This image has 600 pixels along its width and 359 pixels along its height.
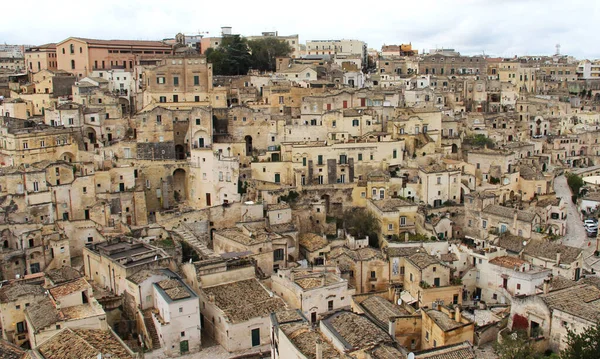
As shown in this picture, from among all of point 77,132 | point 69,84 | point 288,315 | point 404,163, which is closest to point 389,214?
point 404,163

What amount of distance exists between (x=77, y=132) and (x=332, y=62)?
31325 mm

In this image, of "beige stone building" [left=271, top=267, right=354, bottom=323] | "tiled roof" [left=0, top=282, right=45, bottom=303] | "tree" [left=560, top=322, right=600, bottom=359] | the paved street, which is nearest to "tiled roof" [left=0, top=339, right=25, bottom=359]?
"tiled roof" [left=0, top=282, right=45, bottom=303]

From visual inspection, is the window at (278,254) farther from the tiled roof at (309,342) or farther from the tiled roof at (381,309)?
the tiled roof at (309,342)

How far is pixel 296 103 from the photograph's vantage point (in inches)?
1806

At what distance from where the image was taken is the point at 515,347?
20.5m

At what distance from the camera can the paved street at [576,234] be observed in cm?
3331

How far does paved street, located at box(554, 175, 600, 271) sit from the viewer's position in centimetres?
3331

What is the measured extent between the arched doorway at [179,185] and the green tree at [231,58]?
19.6m

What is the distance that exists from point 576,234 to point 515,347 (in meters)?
18.6

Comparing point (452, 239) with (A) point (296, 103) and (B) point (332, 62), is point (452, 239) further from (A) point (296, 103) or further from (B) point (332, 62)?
(B) point (332, 62)

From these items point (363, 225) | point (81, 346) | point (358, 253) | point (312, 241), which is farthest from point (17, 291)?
point (363, 225)

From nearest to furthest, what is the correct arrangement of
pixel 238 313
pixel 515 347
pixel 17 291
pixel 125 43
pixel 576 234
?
pixel 515 347, pixel 238 313, pixel 17 291, pixel 576 234, pixel 125 43

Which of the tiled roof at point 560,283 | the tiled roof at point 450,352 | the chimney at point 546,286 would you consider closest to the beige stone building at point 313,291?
the tiled roof at point 450,352

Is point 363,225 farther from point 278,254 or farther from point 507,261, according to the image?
point 507,261
